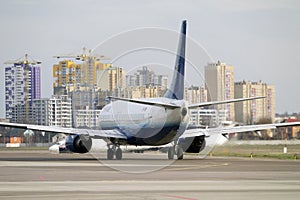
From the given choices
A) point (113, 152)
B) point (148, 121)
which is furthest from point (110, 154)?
point (148, 121)

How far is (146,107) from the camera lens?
186 ft

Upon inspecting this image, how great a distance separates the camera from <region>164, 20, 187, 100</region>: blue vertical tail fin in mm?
53906

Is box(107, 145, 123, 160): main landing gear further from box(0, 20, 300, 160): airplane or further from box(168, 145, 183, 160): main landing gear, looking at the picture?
box(168, 145, 183, 160): main landing gear

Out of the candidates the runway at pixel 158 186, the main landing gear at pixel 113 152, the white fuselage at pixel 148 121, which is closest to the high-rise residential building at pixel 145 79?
the white fuselage at pixel 148 121

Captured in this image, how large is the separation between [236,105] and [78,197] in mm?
155240

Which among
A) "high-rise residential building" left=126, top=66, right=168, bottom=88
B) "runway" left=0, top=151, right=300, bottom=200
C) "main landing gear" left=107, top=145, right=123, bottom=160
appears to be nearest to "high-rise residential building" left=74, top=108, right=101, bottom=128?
"main landing gear" left=107, top=145, right=123, bottom=160

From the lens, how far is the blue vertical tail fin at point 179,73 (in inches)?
2122

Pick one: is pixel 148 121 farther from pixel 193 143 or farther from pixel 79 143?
pixel 193 143

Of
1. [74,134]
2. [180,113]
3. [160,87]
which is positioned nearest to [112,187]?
[180,113]

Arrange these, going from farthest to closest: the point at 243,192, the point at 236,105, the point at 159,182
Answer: the point at 236,105, the point at 159,182, the point at 243,192

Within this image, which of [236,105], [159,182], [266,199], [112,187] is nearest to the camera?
[266,199]

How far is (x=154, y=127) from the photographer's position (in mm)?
55219

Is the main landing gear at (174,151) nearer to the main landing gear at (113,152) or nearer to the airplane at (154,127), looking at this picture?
the airplane at (154,127)

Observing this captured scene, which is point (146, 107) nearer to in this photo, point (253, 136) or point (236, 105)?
point (253, 136)
